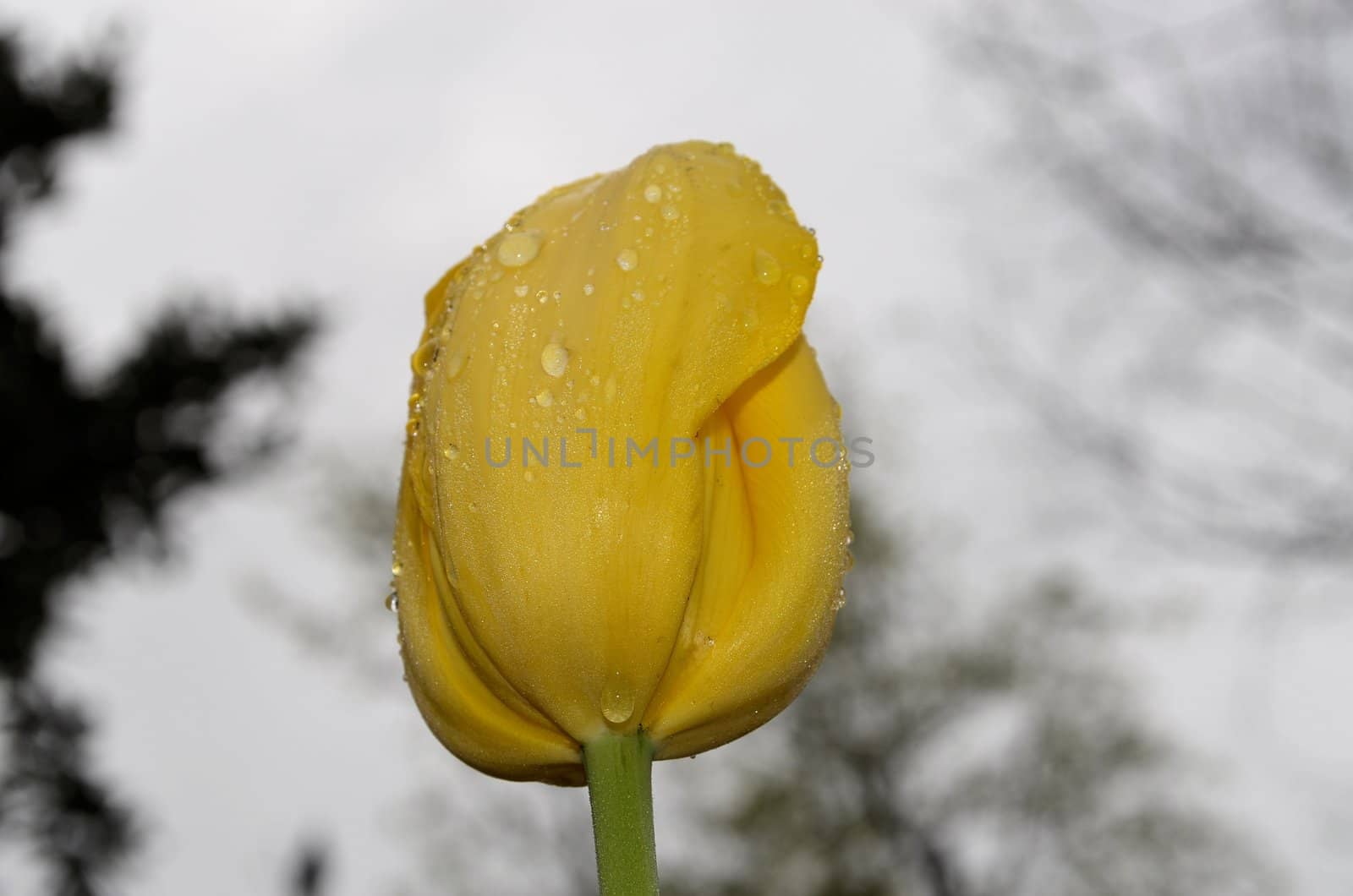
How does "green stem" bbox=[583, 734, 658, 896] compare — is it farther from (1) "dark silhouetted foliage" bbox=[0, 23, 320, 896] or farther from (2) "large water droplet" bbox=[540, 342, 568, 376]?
(1) "dark silhouetted foliage" bbox=[0, 23, 320, 896]

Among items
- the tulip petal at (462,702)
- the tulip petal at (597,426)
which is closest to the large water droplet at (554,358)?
the tulip petal at (597,426)

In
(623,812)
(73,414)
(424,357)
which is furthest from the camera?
(73,414)

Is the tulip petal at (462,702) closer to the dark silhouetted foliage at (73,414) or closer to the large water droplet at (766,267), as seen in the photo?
the large water droplet at (766,267)

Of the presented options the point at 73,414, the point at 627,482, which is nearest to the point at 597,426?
the point at 627,482

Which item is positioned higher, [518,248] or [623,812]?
[518,248]

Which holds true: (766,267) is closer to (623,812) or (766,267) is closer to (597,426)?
(597,426)

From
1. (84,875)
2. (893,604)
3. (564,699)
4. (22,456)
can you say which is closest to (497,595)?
(564,699)
